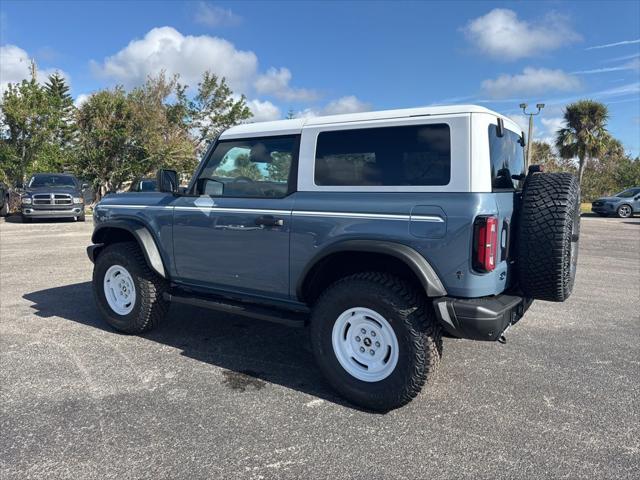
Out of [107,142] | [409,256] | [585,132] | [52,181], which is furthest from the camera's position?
[585,132]

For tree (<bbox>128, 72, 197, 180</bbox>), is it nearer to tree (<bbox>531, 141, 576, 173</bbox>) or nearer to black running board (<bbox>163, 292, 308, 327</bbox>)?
black running board (<bbox>163, 292, 308, 327</bbox>)

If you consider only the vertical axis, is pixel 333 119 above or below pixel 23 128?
below

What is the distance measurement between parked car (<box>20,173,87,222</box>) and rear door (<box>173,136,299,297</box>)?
1286 cm

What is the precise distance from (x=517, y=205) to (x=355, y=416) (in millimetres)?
1838

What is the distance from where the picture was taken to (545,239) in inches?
121

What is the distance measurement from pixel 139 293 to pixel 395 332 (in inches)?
100

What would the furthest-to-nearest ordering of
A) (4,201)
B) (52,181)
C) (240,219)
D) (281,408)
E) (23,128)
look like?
(23,128)
(4,201)
(52,181)
(240,219)
(281,408)

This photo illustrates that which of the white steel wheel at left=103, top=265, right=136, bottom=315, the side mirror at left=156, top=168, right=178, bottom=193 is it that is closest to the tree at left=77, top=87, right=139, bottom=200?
the white steel wheel at left=103, top=265, right=136, bottom=315

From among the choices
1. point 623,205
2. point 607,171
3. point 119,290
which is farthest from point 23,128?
point 607,171

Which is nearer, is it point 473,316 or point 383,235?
point 473,316

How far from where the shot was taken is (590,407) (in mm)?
3172

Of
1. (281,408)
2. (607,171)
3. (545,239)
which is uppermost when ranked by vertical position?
(607,171)

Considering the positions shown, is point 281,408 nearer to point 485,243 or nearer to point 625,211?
point 485,243

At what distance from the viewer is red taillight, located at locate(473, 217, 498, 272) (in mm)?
2789
